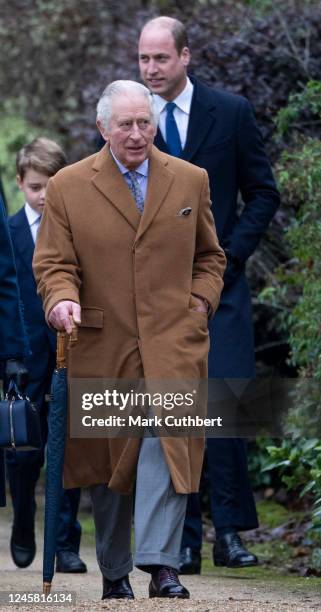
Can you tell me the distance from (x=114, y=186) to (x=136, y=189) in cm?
10

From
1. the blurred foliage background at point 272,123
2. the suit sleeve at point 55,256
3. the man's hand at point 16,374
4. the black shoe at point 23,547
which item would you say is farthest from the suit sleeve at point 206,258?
the black shoe at point 23,547

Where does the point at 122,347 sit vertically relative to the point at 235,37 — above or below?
below

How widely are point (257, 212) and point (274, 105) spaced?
199cm

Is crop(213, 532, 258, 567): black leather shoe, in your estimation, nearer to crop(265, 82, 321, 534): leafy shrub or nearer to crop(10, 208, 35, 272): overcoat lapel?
crop(265, 82, 321, 534): leafy shrub

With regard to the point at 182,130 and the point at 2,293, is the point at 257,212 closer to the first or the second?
the point at 182,130

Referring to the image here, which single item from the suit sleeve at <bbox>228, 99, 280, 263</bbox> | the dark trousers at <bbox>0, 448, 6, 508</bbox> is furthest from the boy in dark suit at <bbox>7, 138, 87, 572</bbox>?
the dark trousers at <bbox>0, 448, 6, 508</bbox>

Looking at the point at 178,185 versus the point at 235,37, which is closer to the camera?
the point at 178,185

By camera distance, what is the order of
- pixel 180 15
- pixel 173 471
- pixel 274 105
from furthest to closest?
pixel 180 15 → pixel 274 105 → pixel 173 471

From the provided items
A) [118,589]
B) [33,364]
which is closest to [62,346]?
[118,589]

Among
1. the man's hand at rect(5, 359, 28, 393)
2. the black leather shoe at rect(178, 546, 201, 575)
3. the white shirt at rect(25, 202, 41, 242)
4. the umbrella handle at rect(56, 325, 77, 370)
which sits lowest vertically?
the black leather shoe at rect(178, 546, 201, 575)

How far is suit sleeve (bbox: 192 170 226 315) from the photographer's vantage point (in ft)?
20.3

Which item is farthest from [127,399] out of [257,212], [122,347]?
[257,212]

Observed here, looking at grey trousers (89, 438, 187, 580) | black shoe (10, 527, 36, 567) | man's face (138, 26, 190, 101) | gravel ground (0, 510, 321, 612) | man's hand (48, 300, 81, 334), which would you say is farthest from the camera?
Result: black shoe (10, 527, 36, 567)

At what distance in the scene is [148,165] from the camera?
6180 millimetres
